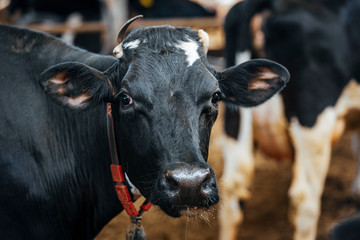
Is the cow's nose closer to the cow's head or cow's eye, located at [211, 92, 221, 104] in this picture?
the cow's head

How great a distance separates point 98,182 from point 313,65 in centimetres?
226

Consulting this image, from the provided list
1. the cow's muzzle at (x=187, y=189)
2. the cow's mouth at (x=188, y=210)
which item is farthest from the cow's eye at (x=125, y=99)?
the cow's mouth at (x=188, y=210)

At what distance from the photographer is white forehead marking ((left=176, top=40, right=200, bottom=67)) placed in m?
2.14

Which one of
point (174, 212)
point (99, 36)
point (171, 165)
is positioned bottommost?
point (99, 36)

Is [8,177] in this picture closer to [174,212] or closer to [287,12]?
[174,212]

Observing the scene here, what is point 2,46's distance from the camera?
2428mm

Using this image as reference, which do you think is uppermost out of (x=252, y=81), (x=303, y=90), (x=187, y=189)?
(x=252, y=81)

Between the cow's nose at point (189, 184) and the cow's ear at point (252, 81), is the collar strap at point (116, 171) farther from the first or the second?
the cow's ear at point (252, 81)

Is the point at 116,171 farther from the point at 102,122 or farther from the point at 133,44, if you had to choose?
the point at 133,44

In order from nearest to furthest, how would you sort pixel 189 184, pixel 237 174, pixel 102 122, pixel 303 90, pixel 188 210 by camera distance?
1. pixel 189 184
2. pixel 188 210
3. pixel 102 122
4. pixel 303 90
5. pixel 237 174

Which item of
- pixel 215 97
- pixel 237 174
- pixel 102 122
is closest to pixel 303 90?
pixel 237 174

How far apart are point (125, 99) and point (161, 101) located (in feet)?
0.64

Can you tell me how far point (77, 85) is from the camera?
7.18 feet

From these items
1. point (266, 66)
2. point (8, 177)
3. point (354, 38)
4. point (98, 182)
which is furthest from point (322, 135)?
point (8, 177)
